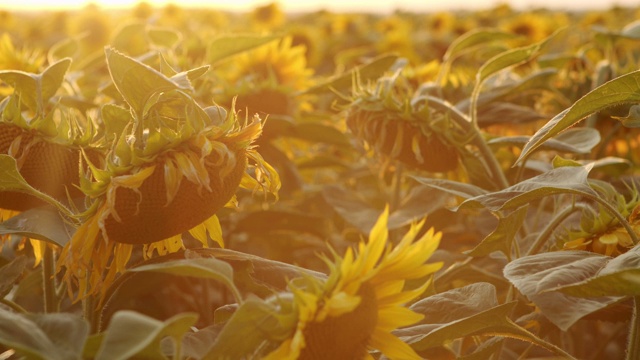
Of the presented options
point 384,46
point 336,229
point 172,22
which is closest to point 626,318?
point 336,229

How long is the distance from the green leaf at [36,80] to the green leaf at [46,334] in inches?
13.9

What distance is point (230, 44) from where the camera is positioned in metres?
1.40

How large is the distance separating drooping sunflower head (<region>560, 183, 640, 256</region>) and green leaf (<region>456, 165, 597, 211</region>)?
0.32ft

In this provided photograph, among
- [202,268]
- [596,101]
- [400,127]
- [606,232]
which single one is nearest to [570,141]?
[400,127]

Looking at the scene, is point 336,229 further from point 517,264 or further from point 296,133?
point 517,264

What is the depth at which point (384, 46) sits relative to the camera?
406cm

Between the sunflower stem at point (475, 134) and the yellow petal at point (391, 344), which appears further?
the sunflower stem at point (475, 134)

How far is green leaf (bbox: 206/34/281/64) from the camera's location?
1.37 meters

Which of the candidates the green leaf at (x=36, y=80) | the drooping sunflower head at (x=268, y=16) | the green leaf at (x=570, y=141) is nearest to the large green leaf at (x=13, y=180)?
the green leaf at (x=36, y=80)

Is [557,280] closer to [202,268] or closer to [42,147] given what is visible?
[202,268]

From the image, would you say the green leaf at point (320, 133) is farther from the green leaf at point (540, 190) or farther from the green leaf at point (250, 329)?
the green leaf at point (250, 329)

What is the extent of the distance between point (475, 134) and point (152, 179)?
2.07ft

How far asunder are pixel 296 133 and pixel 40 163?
85 cm

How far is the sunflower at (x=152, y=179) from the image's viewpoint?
0.78 meters
